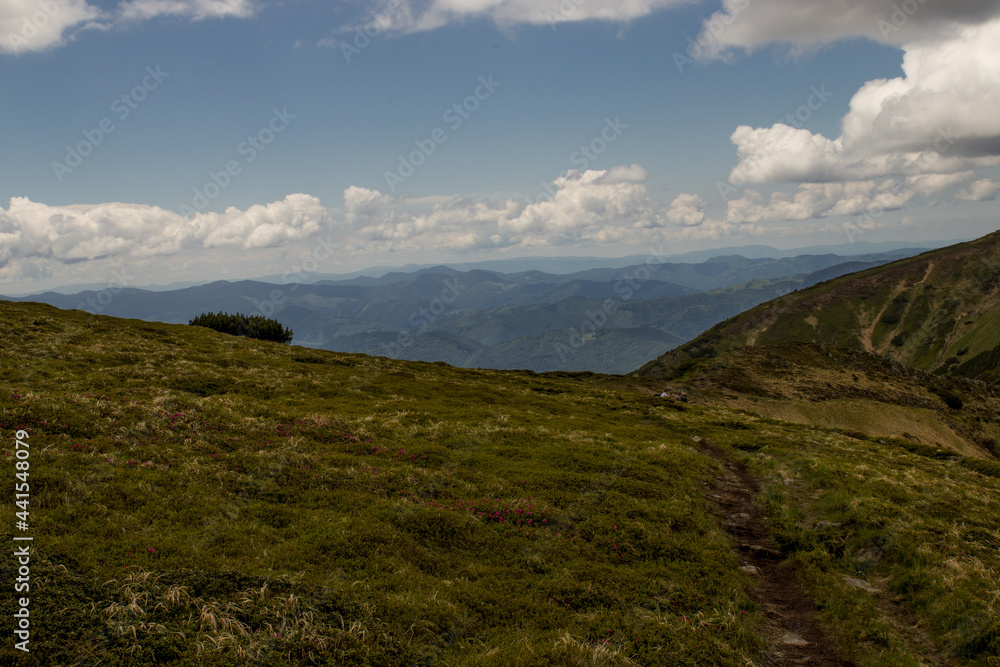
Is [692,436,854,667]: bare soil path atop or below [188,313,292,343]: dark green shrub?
below

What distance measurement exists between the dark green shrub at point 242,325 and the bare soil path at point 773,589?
7927 cm

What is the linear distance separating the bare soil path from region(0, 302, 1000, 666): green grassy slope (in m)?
0.58

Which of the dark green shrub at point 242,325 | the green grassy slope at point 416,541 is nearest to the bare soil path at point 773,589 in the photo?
the green grassy slope at point 416,541

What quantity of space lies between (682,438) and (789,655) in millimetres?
30048

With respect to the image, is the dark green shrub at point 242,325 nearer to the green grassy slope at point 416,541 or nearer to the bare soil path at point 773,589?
the green grassy slope at point 416,541

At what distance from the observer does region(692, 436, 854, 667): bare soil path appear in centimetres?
1321

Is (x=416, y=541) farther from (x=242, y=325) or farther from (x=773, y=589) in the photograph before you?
(x=242, y=325)

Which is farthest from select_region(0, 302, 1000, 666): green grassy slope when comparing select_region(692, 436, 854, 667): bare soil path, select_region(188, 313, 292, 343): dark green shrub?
select_region(188, 313, 292, 343): dark green shrub

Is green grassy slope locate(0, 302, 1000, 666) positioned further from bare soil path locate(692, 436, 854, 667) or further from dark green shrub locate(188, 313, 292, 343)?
dark green shrub locate(188, 313, 292, 343)

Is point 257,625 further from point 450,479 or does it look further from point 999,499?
point 999,499

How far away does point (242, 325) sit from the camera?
8769 cm

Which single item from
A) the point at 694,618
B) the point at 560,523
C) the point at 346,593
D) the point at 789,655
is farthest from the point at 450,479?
the point at 789,655

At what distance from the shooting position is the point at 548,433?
33.9m

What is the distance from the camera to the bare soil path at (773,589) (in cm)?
1321
